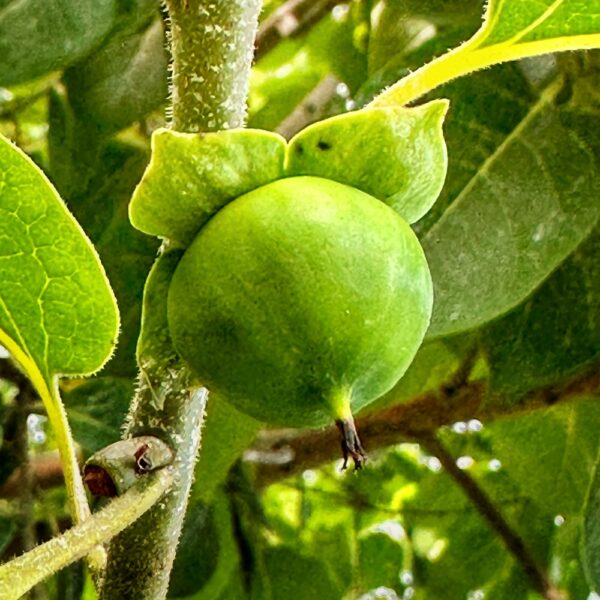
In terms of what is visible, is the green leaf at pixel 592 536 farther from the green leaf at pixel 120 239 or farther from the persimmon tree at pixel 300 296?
the green leaf at pixel 120 239

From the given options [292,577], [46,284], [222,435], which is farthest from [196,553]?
[46,284]

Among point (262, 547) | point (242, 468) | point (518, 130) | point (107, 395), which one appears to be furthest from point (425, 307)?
point (262, 547)

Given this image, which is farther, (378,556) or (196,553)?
(378,556)

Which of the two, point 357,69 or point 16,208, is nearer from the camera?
point 16,208

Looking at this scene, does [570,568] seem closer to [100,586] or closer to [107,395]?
[107,395]

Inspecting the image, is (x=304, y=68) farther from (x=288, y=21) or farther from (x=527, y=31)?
(x=527, y=31)
